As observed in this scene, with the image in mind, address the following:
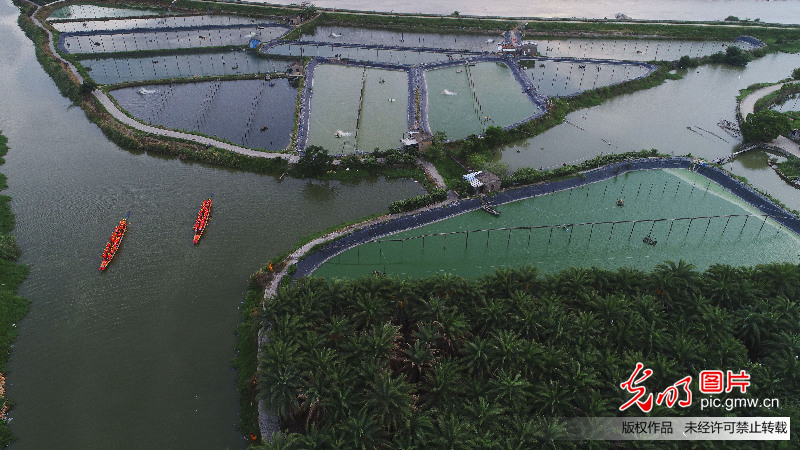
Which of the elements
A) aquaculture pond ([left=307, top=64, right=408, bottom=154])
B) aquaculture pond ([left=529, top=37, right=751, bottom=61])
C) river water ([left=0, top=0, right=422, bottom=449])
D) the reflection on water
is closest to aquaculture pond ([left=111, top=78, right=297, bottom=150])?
aquaculture pond ([left=307, top=64, right=408, bottom=154])

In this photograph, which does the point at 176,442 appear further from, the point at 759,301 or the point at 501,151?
the point at 501,151

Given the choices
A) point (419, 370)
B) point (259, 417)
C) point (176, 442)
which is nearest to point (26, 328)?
point (176, 442)

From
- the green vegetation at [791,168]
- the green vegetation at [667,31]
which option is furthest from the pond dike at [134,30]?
the green vegetation at [791,168]

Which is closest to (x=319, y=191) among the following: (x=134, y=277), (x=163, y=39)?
(x=134, y=277)

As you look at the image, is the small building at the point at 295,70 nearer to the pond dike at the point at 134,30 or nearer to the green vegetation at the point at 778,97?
the pond dike at the point at 134,30

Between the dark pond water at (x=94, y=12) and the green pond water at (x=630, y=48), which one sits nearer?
the green pond water at (x=630, y=48)
